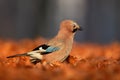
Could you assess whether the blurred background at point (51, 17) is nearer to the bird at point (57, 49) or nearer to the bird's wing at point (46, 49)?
the bird at point (57, 49)

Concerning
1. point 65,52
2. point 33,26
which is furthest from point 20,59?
point 33,26

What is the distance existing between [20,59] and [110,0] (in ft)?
94.6

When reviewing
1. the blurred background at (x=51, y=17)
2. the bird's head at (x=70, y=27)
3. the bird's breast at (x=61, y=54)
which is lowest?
the blurred background at (x=51, y=17)

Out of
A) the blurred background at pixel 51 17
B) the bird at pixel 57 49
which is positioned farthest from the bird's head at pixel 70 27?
the blurred background at pixel 51 17

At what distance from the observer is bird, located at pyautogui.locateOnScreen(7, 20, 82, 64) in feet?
29.4

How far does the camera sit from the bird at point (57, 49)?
29.4 ft

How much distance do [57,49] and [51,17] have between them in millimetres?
26384

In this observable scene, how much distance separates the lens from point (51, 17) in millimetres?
35438

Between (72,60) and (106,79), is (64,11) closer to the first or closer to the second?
(72,60)

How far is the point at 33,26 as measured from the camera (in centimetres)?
3142

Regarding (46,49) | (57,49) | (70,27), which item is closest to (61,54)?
(57,49)

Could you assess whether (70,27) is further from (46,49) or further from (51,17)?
(51,17)

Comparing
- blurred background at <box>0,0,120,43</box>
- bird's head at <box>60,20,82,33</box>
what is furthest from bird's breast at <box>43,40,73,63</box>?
blurred background at <box>0,0,120,43</box>

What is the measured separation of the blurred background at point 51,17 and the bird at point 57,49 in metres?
19.4
